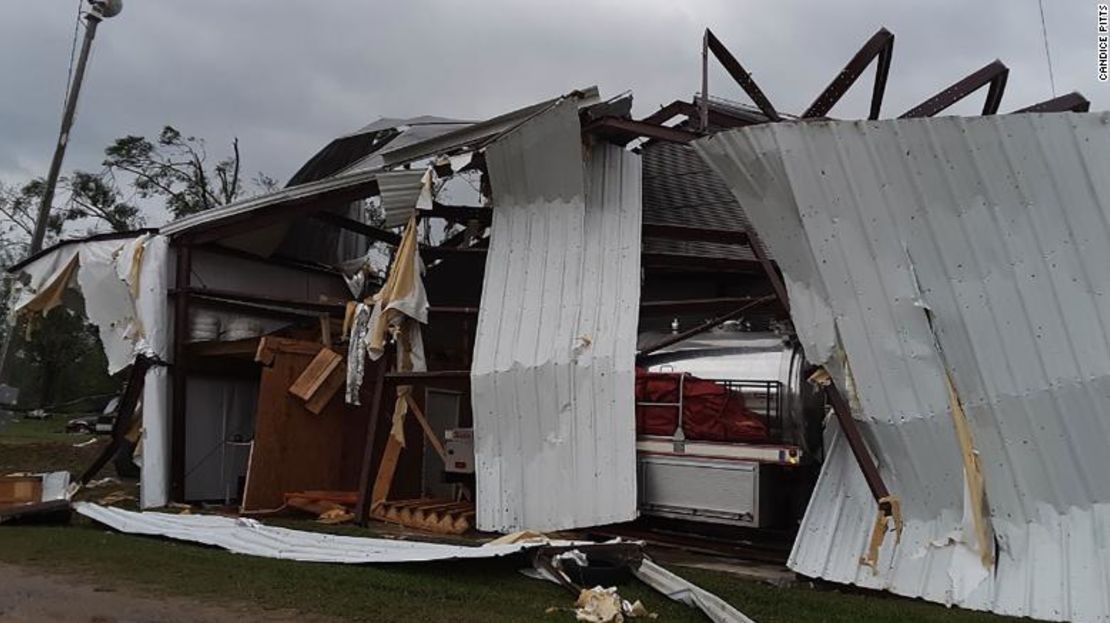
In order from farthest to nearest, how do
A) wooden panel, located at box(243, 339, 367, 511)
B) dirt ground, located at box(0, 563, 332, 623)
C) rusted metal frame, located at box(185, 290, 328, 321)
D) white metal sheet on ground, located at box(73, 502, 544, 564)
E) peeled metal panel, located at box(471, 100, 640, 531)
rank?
1. rusted metal frame, located at box(185, 290, 328, 321)
2. wooden panel, located at box(243, 339, 367, 511)
3. peeled metal panel, located at box(471, 100, 640, 531)
4. white metal sheet on ground, located at box(73, 502, 544, 564)
5. dirt ground, located at box(0, 563, 332, 623)

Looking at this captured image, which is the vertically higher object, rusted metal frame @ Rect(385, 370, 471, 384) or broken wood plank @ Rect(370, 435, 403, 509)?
rusted metal frame @ Rect(385, 370, 471, 384)

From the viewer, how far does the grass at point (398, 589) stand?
7016 mm

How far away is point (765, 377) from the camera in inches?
394

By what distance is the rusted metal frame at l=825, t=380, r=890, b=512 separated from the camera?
796 centimetres

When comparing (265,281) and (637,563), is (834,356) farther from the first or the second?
(265,281)

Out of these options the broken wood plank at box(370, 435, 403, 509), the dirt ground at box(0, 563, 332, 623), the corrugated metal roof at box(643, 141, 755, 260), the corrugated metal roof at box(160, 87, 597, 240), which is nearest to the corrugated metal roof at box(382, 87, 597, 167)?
the corrugated metal roof at box(160, 87, 597, 240)

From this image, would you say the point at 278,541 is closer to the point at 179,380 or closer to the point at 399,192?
the point at 399,192

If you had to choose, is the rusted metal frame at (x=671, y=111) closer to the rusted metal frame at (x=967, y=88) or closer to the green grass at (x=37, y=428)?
the rusted metal frame at (x=967, y=88)

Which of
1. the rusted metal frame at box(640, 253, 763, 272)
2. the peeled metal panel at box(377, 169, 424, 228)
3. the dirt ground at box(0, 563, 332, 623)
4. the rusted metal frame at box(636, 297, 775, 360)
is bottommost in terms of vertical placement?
the dirt ground at box(0, 563, 332, 623)

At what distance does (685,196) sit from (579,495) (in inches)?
191

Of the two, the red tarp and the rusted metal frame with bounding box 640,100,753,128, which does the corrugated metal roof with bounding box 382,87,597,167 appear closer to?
the rusted metal frame with bounding box 640,100,753,128

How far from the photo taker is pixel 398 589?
7.74 m

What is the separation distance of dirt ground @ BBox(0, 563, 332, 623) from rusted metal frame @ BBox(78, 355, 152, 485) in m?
5.48

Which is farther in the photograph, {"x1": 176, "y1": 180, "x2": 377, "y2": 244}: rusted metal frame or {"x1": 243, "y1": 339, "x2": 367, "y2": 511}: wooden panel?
{"x1": 243, "y1": 339, "x2": 367, "y2": 511}: wooden panel
